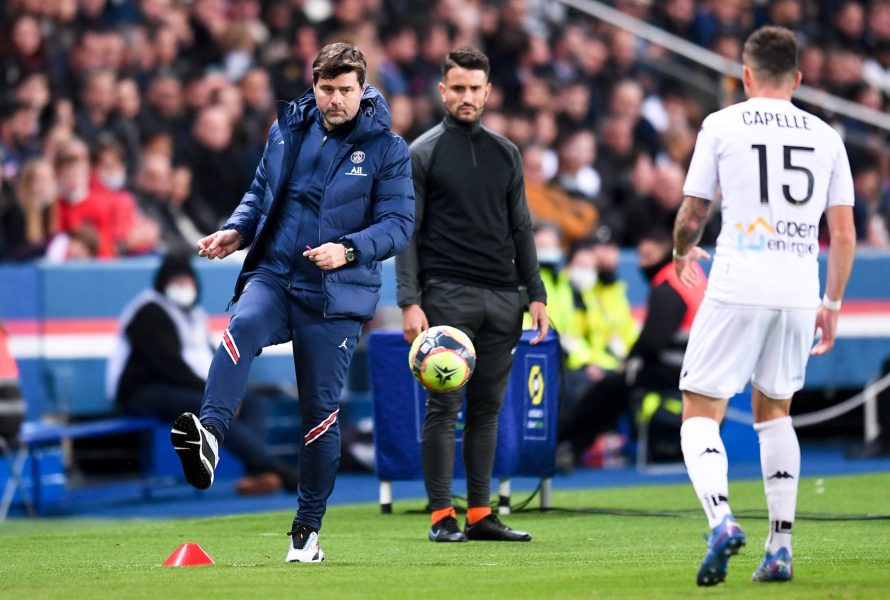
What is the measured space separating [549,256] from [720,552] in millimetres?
8788

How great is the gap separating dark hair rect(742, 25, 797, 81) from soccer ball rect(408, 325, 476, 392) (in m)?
2.55

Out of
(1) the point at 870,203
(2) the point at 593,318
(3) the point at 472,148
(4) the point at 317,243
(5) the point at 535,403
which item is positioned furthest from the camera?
(1) the point at 870,203

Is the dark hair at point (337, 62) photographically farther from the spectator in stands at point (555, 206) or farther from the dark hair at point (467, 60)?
the spectator in stands at point (555, 206)

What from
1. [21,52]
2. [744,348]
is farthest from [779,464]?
[21,52]

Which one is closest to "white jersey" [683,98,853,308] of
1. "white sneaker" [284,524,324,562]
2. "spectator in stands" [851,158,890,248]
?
Result: "white sneaker" [284,524,324,562]

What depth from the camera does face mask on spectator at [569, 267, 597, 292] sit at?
15273mm

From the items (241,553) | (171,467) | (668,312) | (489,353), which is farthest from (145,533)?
(668,312)

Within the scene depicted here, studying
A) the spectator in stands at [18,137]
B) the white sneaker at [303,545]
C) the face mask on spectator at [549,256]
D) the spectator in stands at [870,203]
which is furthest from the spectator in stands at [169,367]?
the spectator in stands at [870,203]

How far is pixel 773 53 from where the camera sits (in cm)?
643

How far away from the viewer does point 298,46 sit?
54.1ft

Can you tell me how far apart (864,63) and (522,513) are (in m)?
12.4

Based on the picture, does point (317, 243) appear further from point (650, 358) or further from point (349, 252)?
point (650, 358)

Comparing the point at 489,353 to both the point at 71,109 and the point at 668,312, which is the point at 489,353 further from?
the point at 71,109

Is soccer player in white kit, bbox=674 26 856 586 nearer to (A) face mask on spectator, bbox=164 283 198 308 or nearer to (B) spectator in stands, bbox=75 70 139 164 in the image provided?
(A) face mask on spectator, bbox=164 283 198 308
